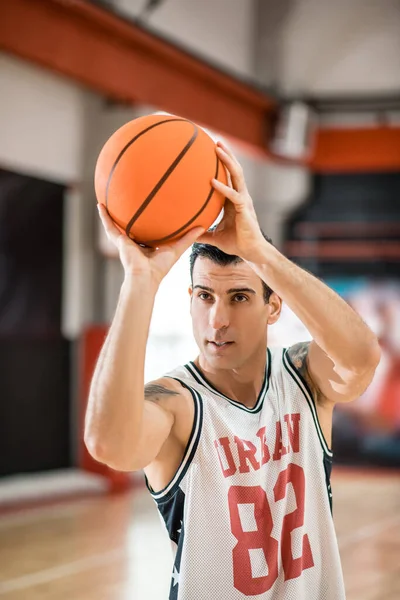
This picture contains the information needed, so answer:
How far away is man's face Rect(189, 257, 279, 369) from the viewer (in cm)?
211

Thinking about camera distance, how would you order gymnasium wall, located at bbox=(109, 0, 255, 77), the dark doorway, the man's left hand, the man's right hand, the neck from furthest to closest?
gymnasium wall, located at bbox=(109, 0, 255, 77) → the dark doorway → the neck → the man's left hand → the man's right hand

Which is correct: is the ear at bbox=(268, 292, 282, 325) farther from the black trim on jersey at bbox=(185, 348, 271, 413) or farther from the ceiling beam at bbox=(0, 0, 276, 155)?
the ceiling beam at bbox=(0, 0, 276, 155)

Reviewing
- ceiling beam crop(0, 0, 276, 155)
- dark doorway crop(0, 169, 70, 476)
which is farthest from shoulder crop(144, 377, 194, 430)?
dark doorway crop(0, 169, 70, 476)

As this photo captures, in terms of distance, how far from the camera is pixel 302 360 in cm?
233

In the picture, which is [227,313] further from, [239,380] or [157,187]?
[157,187]

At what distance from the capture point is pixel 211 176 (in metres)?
1.95

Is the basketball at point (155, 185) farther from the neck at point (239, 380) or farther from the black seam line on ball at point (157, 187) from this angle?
the neck at point (239, 380)

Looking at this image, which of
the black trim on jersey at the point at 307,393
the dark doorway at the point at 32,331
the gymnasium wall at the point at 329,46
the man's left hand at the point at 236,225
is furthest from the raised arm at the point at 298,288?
the gymnasium wall at the point at 329,46

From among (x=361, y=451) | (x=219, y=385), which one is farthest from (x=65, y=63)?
(x=361, y=451)

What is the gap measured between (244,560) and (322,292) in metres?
0.68

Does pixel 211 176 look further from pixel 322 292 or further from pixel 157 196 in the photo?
pixel 322 292

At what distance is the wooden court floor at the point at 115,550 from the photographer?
15.8ft

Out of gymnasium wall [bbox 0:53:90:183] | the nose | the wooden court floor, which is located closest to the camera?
the nose

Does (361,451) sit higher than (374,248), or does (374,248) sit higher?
(374,248)
